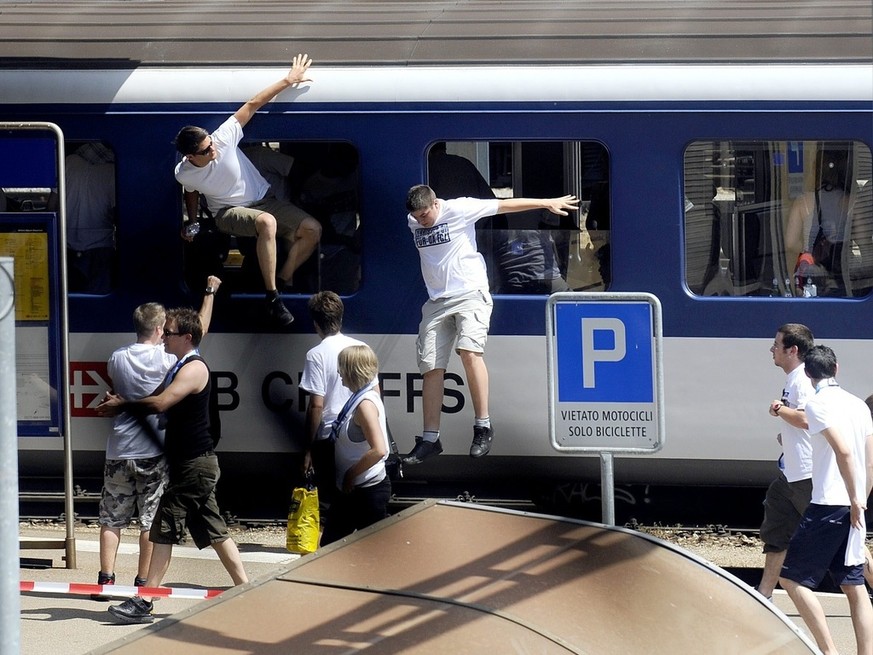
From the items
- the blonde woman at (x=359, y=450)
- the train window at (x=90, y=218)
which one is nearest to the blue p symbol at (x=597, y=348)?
the blonde woman at (x=359, y=450)

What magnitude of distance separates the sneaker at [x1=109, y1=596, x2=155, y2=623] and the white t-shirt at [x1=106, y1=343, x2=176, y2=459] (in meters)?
0.76

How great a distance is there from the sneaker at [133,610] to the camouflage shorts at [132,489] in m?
0.48

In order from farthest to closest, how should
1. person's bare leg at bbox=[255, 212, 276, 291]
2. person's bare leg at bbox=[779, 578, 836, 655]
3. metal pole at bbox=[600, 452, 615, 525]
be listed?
person's bare leg at bbox=[255, 212, 276, 291]
person's bare leg at bbox=[779, 578, 836, 655]
metal pole at bbox=[600, 452, 615, 525]

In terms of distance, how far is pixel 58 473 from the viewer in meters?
7.91

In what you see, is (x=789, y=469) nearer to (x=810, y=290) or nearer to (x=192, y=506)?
(x=810, y=290)

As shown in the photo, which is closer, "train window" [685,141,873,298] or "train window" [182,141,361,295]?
"train window" [685,141,873,298]

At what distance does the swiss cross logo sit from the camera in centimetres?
772

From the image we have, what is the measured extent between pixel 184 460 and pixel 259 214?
1.72 metres

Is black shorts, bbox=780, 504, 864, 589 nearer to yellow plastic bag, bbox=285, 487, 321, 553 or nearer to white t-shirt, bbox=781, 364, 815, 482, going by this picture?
white t-shirt, bbox=781, 364, 815, 482

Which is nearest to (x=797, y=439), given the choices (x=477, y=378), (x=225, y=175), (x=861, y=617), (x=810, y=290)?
(x=861, y=617)

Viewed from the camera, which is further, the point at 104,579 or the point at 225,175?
the point at 225,175

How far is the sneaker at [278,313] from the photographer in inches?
294

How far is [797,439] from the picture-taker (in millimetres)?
6219

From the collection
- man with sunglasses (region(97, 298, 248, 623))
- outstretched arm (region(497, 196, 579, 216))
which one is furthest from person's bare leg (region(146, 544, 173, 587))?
outstretched arm (region(497, 196, 579, 216))
